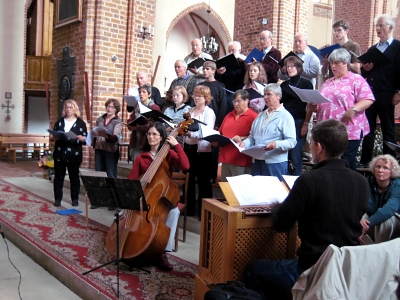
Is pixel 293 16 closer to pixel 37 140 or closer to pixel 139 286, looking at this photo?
pixel 139 286

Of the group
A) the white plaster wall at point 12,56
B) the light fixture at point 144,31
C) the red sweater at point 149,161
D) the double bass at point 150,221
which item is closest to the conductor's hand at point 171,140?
the double bass at point 150,221

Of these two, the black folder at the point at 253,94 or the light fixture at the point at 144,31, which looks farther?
the light fixture at the point at 144,31

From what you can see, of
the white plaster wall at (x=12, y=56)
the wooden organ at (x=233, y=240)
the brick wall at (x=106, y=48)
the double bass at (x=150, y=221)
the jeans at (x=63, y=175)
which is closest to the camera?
the wooden organ at (x=233, y=240)

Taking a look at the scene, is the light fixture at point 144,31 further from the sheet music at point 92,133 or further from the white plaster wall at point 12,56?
the white plaster wall at point 12,56

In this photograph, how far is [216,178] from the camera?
17.3 feet

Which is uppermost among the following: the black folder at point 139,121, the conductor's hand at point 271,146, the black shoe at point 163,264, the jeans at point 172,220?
the black folder at point 139,121

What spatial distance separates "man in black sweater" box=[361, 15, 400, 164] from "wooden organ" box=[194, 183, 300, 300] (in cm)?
234

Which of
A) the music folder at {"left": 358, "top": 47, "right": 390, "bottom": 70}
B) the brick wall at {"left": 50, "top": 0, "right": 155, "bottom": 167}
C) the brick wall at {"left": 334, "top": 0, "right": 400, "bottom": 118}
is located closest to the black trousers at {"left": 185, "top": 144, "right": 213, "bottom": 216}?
the music folder at {"left": 358, "top": 47, "right": 390, "bottom": 70}

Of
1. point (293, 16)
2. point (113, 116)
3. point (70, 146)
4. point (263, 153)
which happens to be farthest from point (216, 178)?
point (293, 16)

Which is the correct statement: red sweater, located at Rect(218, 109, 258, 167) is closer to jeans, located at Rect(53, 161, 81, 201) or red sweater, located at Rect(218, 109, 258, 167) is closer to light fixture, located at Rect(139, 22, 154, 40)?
jeans, located at Rect(53, 161, 81, 201)

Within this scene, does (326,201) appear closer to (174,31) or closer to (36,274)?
(36,274)

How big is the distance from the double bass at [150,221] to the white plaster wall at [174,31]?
11018mm

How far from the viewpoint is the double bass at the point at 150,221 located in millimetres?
3605

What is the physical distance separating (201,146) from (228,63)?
1.33 metres
